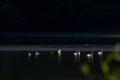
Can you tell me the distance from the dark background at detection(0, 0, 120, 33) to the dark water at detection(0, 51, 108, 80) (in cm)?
1402

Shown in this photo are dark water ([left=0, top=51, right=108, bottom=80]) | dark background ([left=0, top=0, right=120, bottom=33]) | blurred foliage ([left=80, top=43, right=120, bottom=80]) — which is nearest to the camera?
blurred foliage ([left=80, top=43, right=120, bottom=80])

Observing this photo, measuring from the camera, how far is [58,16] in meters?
39.3

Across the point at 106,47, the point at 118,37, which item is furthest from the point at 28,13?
the point at 106,47

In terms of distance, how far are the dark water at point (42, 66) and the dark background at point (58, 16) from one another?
46.0ft

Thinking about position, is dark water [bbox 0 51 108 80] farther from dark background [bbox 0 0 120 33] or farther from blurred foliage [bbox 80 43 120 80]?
dark background [bbox 0 0 120 33]

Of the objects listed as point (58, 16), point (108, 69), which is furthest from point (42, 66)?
point (58, 16)

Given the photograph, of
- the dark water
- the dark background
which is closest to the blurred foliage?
the dark water

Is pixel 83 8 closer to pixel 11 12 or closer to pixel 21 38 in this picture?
pixel 11 12

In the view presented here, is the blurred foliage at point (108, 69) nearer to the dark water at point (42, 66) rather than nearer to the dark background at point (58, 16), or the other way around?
the dark water at point (42, 66)

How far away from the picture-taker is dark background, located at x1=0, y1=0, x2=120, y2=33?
38.1 m

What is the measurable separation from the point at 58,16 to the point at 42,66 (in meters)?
20.7

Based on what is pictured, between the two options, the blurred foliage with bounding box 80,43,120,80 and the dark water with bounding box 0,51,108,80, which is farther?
the dark water with bounding box 0,51,108,80

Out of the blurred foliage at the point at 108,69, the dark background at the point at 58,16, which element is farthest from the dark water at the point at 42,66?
the dark background at the point at 58,16

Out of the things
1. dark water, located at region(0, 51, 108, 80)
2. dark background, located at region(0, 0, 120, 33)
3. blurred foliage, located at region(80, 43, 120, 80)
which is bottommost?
dark water, located at region(0, 51, 108, 80)
